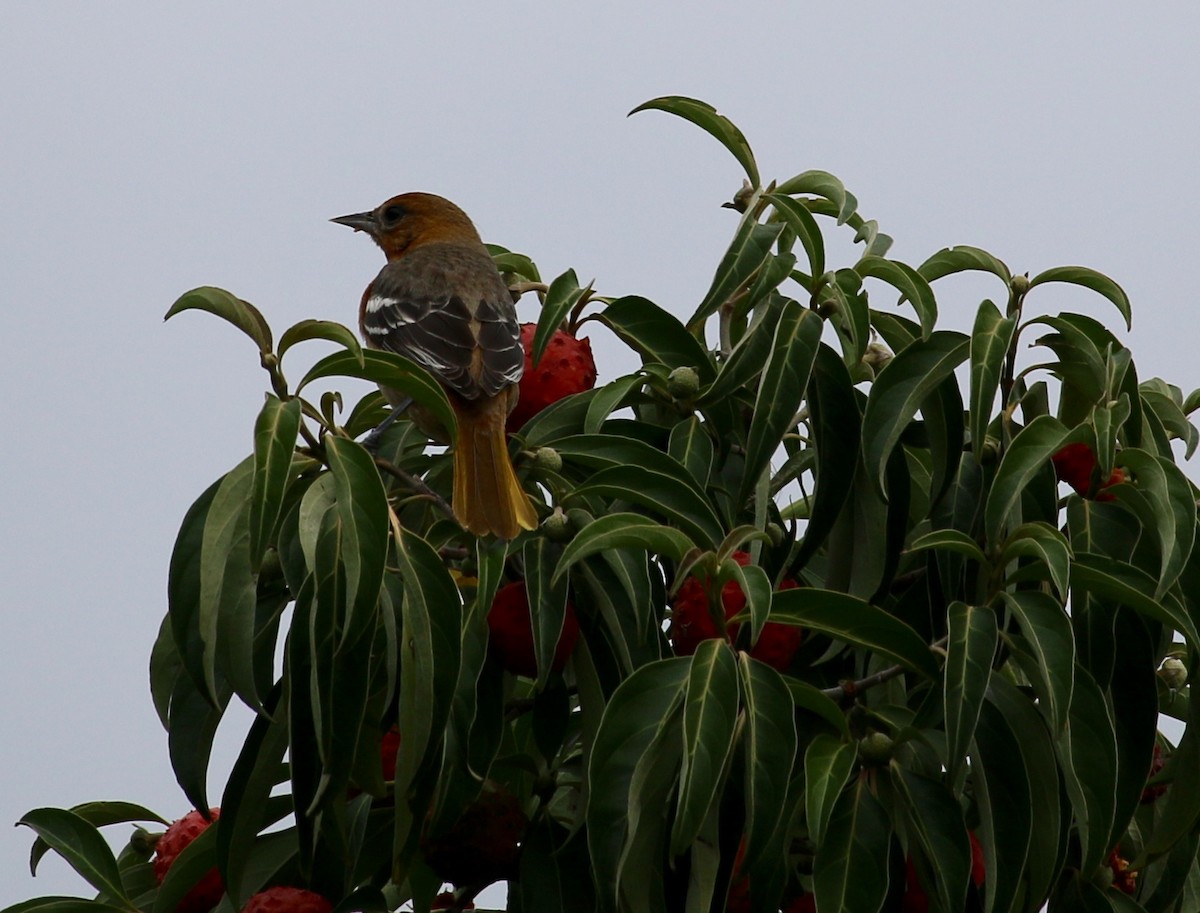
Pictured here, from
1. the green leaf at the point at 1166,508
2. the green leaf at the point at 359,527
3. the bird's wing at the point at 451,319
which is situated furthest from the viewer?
the bird's wing at the point at 451,319

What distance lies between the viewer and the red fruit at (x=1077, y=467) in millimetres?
2877

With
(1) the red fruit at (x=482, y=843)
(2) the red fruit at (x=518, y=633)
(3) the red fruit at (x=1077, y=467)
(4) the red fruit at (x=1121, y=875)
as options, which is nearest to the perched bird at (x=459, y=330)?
(2) the red fruit at (x=518, y=633)

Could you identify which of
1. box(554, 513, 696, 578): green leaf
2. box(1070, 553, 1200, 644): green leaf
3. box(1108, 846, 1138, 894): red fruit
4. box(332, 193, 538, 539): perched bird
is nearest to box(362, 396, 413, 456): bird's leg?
box(332, 193, 538, 539): perched bird

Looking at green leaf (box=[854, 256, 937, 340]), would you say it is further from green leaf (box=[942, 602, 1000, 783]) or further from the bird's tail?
the bird's tail

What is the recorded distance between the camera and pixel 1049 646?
2270 mm

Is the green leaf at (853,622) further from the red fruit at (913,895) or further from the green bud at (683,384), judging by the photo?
the green bud at (683,384)

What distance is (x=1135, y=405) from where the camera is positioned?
105 inches

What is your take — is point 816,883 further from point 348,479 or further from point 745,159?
point 745,159

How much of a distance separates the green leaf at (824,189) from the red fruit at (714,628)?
0.89 m

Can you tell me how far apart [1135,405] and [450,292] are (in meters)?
2.31

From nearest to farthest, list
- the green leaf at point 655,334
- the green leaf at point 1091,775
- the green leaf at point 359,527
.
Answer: the green leaf at point 359,527 → the green leaf at point 1091,775 → the green leaf at point 655,334

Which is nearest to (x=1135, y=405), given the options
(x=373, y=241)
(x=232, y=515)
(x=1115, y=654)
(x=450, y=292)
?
(x=1115, y=654)

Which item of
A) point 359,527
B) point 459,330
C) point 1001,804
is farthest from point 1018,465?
point 459,330

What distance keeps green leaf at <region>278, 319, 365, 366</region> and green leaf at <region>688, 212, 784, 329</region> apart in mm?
745
